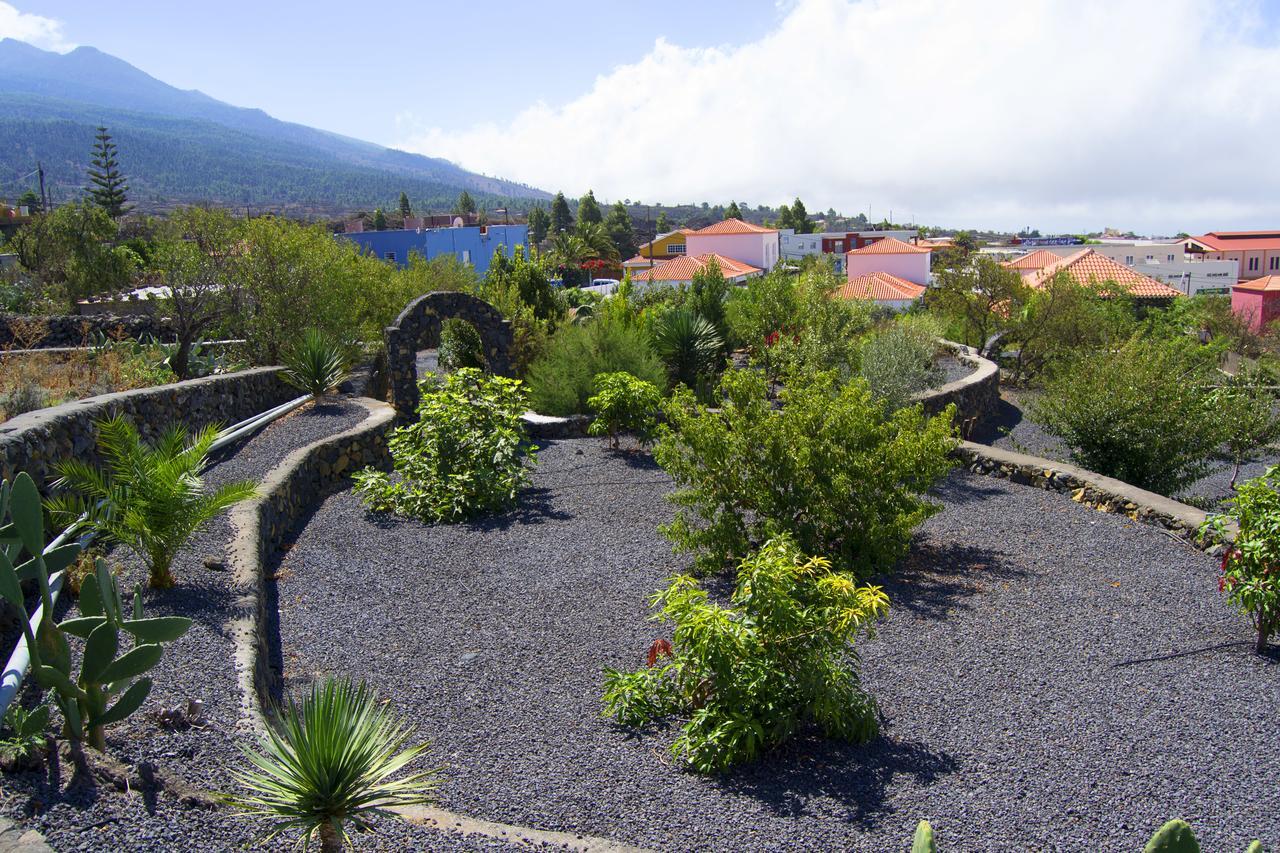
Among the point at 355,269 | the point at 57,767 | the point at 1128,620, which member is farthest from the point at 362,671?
the point at 355,269

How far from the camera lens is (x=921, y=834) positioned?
2447 millimetres

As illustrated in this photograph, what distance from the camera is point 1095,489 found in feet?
30.0

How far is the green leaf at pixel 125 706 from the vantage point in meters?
3.70

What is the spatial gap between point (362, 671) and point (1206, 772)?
4523 mm

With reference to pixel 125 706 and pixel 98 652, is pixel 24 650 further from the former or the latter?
pixel 125 706

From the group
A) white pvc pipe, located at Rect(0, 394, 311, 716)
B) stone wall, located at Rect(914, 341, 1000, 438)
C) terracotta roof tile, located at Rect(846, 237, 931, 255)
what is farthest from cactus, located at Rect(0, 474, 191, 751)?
terracotta roof tile, located at Rect(846, 237, 931, 255)

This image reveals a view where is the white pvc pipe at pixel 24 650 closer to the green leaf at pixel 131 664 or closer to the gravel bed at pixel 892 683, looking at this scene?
the green leaf at pixel 131 664

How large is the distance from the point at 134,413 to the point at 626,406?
5457mm

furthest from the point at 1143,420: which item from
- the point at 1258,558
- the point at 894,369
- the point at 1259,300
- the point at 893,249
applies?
the point at 893,249

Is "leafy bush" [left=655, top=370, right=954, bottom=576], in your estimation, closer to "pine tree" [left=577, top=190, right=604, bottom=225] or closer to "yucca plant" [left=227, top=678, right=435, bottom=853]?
"yucca plant" [left=227, top=678, right=435, bottom=853]

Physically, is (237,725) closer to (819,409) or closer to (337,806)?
(337,806)

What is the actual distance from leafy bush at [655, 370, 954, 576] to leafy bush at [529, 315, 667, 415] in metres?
6.54

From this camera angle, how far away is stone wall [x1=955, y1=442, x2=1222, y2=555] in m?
8.08

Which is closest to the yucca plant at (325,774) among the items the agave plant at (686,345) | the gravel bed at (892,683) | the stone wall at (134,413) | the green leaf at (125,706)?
the gravel bed at (892,683)
